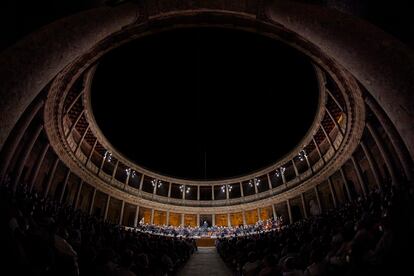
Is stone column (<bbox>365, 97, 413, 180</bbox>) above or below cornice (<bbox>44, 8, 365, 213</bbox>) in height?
below

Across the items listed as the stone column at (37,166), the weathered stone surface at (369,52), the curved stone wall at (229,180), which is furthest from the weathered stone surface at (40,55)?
the stone column at (37,166)

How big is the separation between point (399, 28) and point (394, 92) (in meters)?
1.29

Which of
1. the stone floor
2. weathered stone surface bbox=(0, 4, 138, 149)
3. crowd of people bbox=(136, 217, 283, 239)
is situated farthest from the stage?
weathered stone surface bbox=(0, 4, 138, 149)

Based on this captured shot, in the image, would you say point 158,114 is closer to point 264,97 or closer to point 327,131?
point 264,97

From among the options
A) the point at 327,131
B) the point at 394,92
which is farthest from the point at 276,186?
the point at 394,92

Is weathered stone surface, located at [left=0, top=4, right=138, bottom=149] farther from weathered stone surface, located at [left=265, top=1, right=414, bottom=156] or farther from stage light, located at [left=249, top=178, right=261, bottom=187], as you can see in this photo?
stage light, located at [left=249, top=178, right=261, bottom=187]

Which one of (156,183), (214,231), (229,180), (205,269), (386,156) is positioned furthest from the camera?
(229,180)

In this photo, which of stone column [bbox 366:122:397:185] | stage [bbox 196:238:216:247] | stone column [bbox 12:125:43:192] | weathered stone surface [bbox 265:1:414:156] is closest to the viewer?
weathered stone surface [bbox 265:1:414:156]

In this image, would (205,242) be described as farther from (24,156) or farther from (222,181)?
(24,156)

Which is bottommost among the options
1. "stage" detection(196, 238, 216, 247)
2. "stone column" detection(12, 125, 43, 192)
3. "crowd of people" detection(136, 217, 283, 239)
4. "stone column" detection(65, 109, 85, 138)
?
"stage" detection(196, 238, 216, 247)

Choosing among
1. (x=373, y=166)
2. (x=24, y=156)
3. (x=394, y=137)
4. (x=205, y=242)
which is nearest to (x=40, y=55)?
(x=24, y=156)

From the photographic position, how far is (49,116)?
16359 millimetres

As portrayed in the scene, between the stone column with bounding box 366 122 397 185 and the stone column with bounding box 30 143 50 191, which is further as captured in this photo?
the stone column with bounding box 30 143 50 191

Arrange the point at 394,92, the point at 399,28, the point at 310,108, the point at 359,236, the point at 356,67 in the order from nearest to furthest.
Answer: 1. the point at 399,28
2. the point at 359,236
3. the point at 394,92
4. the point at 356,67
5. the point at 310,108
